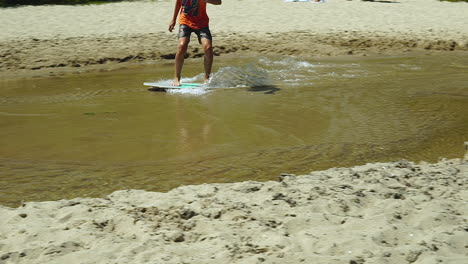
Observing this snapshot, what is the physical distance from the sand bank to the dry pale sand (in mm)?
7055

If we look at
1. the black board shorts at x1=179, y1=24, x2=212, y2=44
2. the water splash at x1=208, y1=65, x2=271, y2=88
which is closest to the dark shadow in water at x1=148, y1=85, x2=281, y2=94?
the water splash at x1=208, y1=65, x2=271, y2=88

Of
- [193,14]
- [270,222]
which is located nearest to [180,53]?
[193,14]

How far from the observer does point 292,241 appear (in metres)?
3.54

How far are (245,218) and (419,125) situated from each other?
146 inches

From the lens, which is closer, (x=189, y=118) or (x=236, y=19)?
(x=189, y=118)

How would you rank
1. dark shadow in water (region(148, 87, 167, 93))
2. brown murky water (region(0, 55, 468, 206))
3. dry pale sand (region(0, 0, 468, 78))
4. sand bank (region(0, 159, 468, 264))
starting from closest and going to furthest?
sand bank (region(0, 159, 468, 264))
brown murky water (region(0, 55, 468, 206))
dark shadow in water (region(148, 87, 167, 93))
dry pale sand (region(0, 0, 468, 78))

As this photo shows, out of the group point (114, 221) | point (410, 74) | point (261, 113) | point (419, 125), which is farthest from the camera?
point (410, 74)

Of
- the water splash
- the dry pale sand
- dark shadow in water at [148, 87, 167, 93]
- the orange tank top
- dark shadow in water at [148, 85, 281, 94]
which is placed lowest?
dark shadow in water at [148, 87, 167, 93]

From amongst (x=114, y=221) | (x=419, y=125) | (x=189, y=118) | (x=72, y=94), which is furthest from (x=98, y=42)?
(x=114, y=221)

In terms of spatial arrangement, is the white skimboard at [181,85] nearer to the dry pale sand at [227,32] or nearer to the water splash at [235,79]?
the water splash at [235,79]

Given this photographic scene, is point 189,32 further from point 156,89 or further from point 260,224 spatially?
point 260,224

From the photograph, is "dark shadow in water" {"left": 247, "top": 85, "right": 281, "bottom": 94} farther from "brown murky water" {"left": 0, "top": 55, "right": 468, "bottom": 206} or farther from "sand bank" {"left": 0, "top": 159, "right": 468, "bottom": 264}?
"sand bank" {"left": 0, "top": 159, "right": 468, "bottom": 264}

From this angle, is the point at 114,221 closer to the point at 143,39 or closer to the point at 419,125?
the point at 419,125

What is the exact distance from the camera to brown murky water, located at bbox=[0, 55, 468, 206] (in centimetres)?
536
